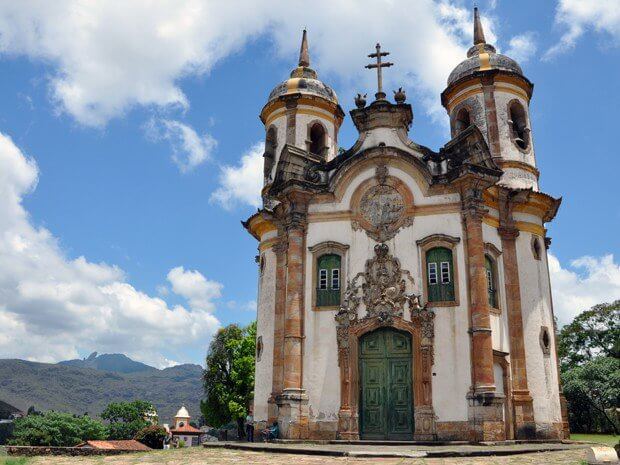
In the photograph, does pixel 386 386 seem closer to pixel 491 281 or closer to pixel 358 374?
pixel 358 374

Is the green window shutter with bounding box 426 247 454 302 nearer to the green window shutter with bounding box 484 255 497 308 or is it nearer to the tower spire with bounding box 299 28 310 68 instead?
the green window shutter with bounding box 484 255 497 308

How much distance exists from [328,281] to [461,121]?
367 inches

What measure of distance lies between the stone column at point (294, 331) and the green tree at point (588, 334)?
2636cm

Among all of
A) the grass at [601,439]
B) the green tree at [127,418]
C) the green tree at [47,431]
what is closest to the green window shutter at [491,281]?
the grass at [601,439]

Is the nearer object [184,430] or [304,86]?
[304,86]

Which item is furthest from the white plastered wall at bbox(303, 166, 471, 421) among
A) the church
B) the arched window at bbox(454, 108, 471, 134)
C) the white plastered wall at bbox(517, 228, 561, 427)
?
the arched window at bbox(454, 108, 471, 134)

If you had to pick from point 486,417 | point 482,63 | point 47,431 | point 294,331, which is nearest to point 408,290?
point 294,331

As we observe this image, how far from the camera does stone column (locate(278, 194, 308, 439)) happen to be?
18375 mm

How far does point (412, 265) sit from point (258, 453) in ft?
25.0

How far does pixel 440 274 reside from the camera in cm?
1895

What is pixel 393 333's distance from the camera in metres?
18.9

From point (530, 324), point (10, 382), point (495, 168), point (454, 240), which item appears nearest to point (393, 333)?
point (454, 240)

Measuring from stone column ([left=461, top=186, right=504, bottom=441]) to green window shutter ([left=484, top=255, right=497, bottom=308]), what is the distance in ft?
3.90

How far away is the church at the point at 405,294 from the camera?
1802 centimetres
